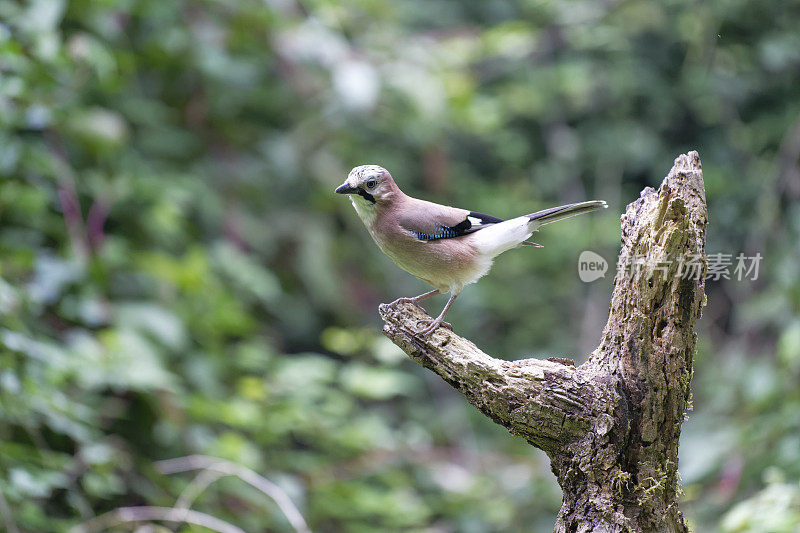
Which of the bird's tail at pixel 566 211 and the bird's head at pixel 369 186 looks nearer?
the bird's tail at pixel 566 211

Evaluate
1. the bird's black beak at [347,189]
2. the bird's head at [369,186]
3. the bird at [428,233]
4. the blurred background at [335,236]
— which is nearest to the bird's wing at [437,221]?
the bird at [428,233]

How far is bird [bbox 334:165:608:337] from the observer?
2.81 m

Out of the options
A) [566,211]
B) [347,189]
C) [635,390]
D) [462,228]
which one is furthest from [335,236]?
[635,390]

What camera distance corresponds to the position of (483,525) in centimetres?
527

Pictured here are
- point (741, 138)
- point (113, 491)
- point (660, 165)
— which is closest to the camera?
point (113, 491)

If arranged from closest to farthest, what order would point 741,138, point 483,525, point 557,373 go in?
point 557,373
point 483,525
point 741,138

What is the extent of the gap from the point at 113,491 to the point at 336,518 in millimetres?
1729

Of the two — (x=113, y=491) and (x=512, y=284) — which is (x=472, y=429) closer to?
(x=512, y=284)

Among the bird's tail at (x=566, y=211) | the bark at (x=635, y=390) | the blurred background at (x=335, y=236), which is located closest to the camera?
the bark at (x=635, y=390)

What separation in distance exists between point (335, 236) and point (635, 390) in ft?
13.9

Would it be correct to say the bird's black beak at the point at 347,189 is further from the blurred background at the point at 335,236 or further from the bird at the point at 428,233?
the blurred background at the point at 335,236

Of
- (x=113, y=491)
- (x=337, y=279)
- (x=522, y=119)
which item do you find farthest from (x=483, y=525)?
(x=522, y=119)

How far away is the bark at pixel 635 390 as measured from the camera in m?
2.21

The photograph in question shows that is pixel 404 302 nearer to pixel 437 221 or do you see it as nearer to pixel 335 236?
pixel 437 221
